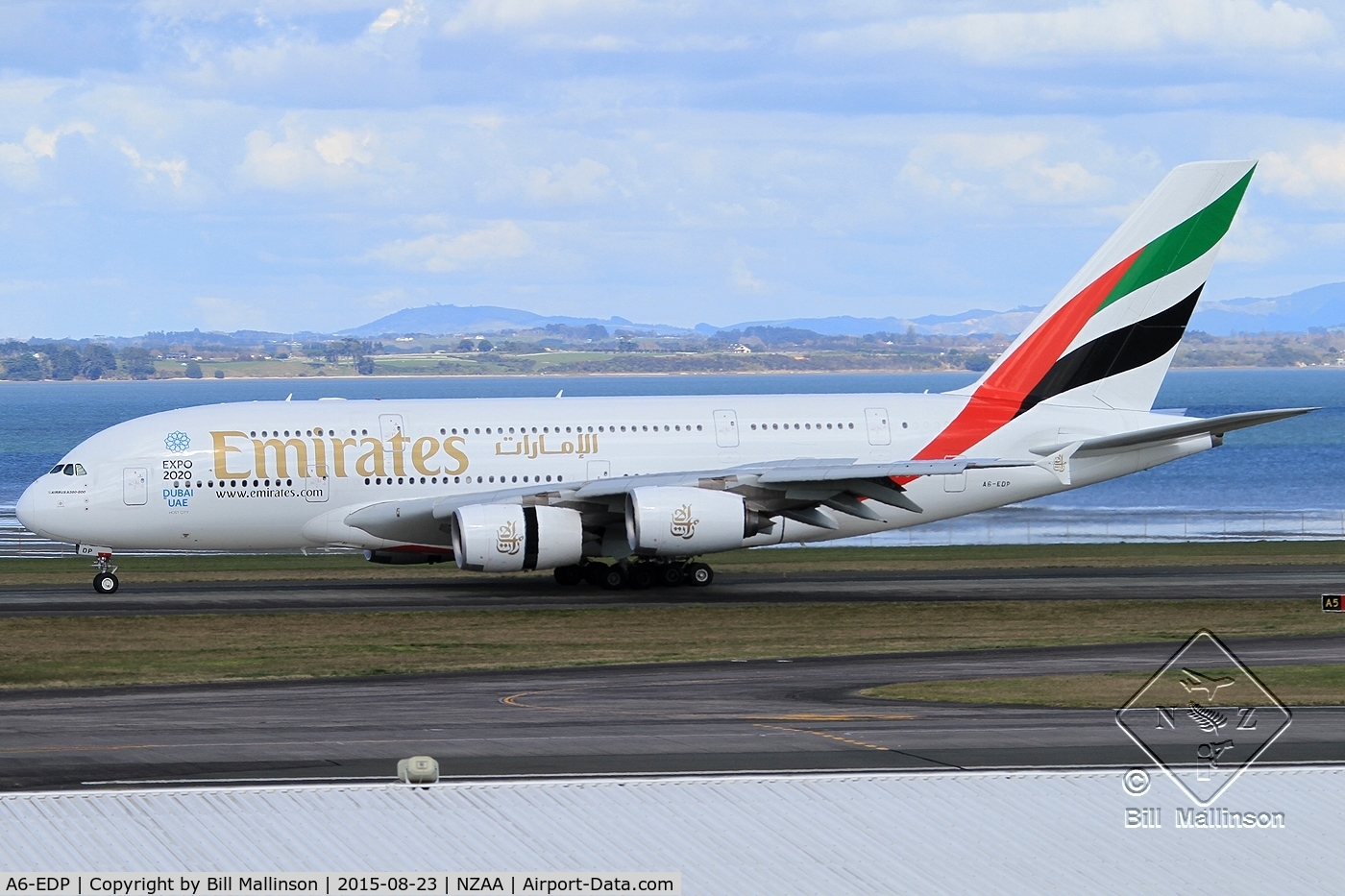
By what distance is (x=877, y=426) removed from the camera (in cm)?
4678

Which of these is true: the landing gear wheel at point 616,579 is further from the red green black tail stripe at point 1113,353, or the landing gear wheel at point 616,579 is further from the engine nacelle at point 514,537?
the red green black tail stripe at point 1113,353

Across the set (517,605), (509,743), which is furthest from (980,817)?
(517,605)

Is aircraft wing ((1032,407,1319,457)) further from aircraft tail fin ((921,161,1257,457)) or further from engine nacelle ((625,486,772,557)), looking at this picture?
engine nacelle ((625,486,772,557))

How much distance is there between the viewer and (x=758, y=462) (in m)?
46.1

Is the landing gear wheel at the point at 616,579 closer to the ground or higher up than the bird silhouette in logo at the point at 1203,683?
closer to the ground

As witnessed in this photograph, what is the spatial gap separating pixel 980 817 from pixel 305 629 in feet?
81.4

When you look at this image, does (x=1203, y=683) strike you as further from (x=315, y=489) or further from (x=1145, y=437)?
(x=315, y=489)

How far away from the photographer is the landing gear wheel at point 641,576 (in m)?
45.8

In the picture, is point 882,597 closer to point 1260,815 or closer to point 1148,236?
point 1148,236

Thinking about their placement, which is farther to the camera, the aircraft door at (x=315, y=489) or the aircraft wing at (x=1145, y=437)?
the aircraft door at (x=315, y=489)

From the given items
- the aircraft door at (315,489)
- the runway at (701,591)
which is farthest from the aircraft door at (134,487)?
the aircraft door at (315,489)

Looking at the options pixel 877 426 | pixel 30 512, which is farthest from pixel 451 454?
pixel 877 426

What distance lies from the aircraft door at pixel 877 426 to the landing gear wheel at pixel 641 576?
7.07m

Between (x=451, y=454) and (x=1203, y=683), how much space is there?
22470 millimetres
